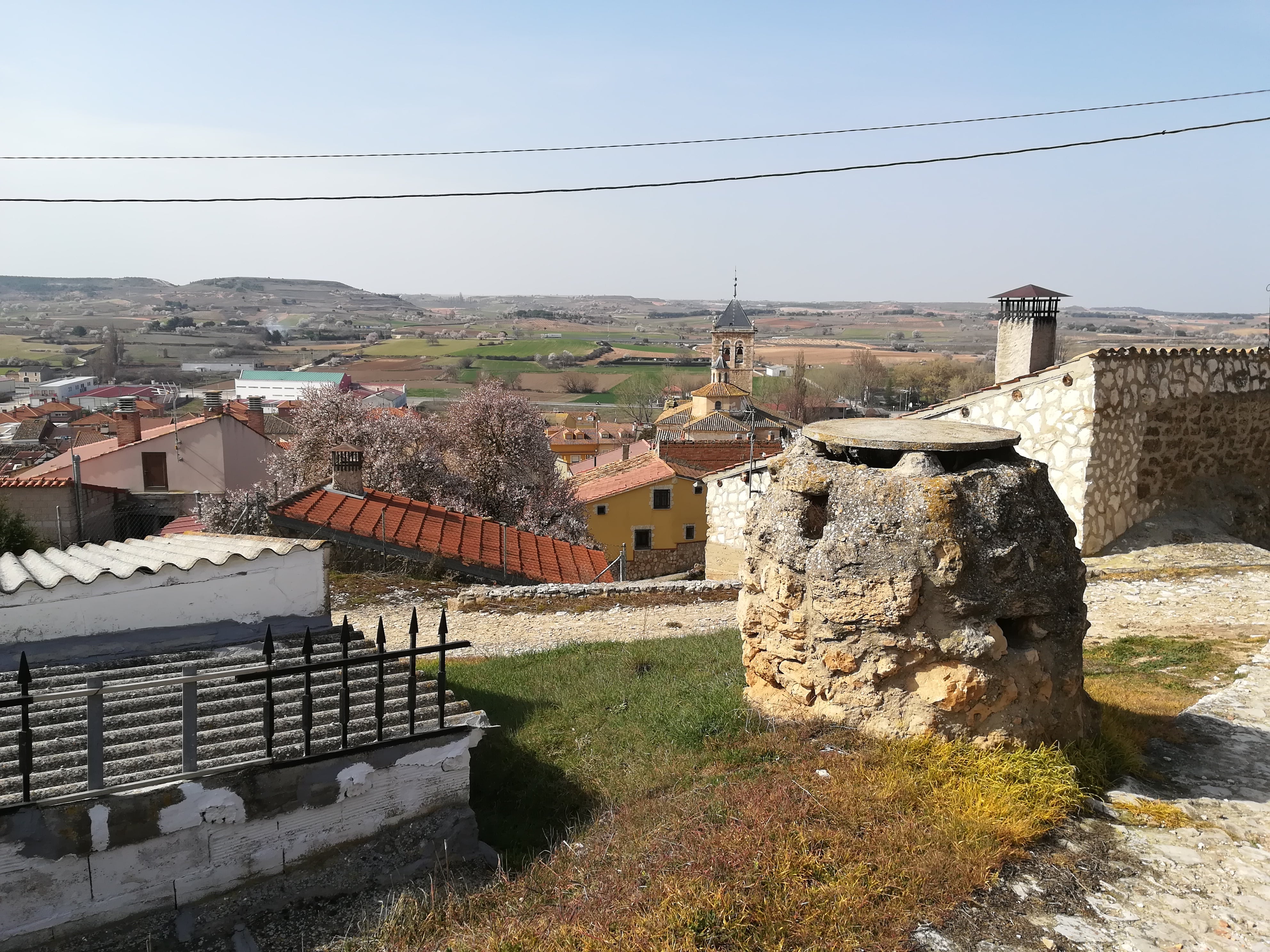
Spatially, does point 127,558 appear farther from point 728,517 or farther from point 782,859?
point 728,517

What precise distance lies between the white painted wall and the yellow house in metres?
27.0

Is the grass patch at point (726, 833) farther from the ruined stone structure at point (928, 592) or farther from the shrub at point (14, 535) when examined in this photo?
the shrub at point (14, 535)

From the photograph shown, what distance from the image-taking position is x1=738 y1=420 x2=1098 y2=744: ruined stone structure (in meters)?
5.71

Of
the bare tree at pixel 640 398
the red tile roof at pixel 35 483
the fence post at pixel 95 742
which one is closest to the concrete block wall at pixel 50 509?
the red tile roof at pixel 35 483

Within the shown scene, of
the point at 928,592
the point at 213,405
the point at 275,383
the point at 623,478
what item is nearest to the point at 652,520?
the point at 623,478

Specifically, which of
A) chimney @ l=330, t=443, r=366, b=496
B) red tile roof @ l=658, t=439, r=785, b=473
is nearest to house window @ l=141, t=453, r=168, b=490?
chimney @ l=330, t=443, r=366, b=496

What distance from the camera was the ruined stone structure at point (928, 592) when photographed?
571 centimetres

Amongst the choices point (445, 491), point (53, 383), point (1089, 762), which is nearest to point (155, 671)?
point (1089, 762)

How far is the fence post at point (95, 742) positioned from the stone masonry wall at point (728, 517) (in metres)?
16.8

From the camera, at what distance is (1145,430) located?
14.1 m

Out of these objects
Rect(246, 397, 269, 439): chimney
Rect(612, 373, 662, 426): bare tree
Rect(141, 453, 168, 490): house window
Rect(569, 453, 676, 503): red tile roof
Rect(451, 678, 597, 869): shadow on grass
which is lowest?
Rect(612, 373, 662, 426): bare tree

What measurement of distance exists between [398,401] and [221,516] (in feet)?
206

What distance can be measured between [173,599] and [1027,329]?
690 inches

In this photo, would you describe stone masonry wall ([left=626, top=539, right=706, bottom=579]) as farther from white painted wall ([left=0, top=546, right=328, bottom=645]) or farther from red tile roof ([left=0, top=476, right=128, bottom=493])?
white painted wall ([left=0, top=546, right=328, bottom=645])
